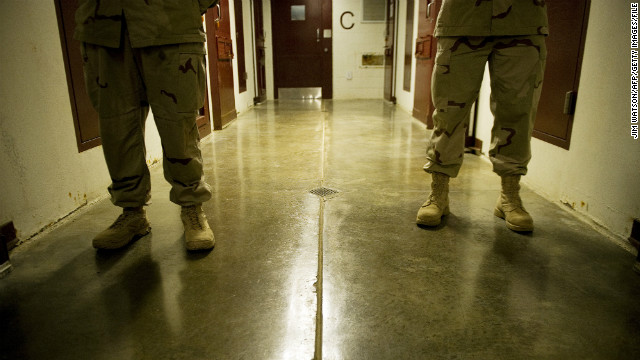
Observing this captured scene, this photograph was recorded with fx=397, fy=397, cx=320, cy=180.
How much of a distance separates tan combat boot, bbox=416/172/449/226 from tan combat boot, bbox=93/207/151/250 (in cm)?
97

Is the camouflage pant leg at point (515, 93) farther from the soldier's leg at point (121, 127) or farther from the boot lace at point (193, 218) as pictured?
the soldier's leg at point (121, 127)

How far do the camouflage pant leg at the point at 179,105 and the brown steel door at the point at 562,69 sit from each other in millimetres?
1422

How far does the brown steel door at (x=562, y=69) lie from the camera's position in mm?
1564

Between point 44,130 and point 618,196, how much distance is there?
2.02m

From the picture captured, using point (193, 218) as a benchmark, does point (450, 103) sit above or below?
above

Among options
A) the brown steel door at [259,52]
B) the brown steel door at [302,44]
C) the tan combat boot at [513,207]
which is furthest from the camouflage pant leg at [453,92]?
the brown steel door at [302,44]

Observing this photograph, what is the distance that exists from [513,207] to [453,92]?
47 centimetres

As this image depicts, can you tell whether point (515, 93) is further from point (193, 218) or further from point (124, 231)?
point (124, 231)

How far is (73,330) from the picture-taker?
0.88 meters

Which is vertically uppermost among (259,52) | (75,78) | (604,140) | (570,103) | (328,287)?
(259,52)

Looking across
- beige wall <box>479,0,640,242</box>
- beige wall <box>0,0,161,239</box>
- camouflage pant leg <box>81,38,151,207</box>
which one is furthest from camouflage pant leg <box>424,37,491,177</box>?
beige wall <box>0,0,161,239</box>

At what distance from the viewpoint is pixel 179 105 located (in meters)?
1.19

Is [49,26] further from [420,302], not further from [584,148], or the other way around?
[584,148]

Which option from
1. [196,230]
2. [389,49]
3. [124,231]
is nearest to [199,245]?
[196,230]
